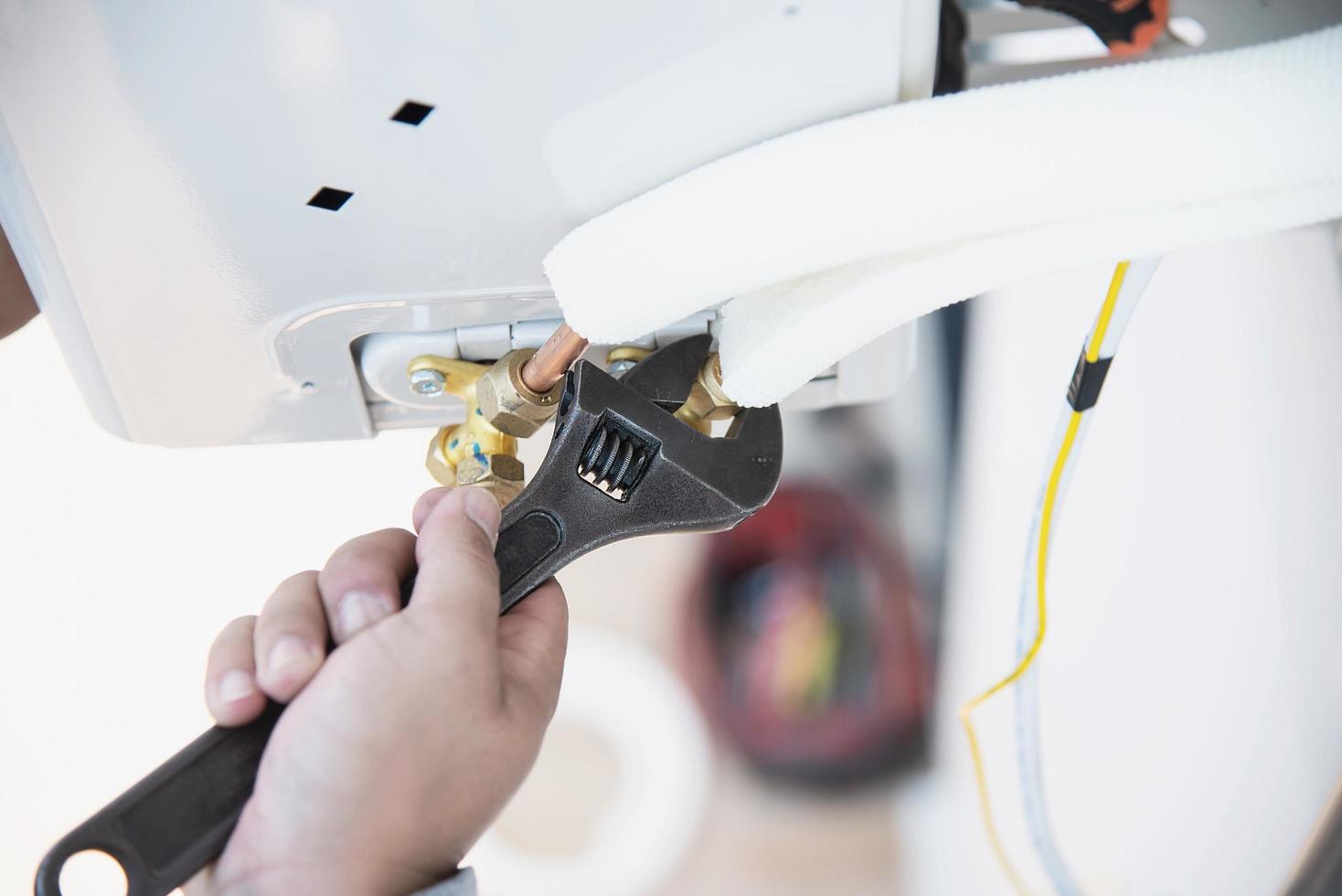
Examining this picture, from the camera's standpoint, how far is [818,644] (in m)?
0.66

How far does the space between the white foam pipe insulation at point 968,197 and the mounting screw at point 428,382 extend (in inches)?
3.1

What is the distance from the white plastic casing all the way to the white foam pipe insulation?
0.02m

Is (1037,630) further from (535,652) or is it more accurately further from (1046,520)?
(535,652)

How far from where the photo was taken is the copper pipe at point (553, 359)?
338 mm

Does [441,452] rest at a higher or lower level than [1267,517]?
higher

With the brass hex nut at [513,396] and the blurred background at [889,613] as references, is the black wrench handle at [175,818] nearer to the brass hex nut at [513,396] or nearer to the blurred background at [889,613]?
the brass hex nut at [513,396]

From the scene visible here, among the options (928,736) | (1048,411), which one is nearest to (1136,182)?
(1048,411)

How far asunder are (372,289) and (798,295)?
143 mm

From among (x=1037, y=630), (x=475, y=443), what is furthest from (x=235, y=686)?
(x=1037, y=630)

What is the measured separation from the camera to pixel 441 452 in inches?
15.8

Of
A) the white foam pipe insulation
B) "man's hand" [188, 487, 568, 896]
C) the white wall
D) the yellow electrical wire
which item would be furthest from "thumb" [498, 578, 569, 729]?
the white wall

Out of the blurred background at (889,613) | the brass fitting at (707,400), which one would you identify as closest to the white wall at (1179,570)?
the blurred background at (889,613)

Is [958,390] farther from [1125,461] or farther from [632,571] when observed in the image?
[632,571]

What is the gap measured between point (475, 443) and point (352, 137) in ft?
0.42
